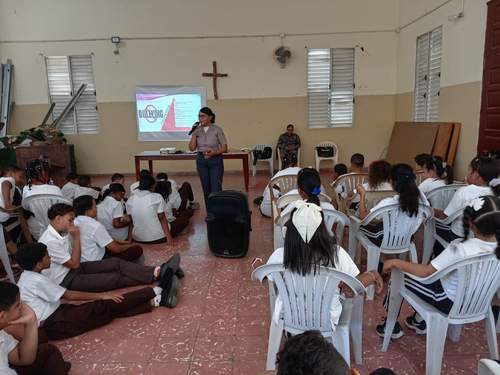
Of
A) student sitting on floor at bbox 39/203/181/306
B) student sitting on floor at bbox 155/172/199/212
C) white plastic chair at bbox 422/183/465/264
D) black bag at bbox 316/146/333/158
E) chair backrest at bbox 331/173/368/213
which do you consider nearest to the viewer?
student sitting on floor at bbox 39/203/181/306

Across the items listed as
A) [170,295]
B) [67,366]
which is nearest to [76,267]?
[170,295]

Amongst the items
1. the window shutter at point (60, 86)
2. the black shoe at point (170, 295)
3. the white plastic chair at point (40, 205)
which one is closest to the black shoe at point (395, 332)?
the black shoe at point (170, 295)

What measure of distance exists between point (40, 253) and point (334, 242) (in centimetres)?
157

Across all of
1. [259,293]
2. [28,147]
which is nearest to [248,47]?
[28,147]

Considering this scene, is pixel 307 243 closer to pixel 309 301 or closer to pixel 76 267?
pixel 309 301

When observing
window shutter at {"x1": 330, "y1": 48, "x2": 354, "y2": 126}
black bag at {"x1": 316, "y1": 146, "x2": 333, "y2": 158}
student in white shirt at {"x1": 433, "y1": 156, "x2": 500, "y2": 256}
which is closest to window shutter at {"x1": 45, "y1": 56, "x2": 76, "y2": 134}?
black bag at {"x1": 316, "y1": 146, "x2": 333, "y2": 158}

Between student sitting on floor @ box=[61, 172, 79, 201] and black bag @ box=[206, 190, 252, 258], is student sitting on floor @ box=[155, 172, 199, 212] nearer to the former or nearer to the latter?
student sitting on floor @ box=[61, 172, 79, 201]

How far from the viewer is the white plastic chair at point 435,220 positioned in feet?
9.37

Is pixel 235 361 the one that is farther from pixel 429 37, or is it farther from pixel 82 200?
pixel 429 37

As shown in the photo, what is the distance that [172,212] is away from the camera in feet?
14.8

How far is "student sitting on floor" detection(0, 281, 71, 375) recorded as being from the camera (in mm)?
1597

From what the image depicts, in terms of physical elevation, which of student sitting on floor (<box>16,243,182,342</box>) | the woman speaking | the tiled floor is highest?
the woman speaking

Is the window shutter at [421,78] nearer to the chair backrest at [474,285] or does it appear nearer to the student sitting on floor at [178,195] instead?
the student sitting on floor at [178,195]

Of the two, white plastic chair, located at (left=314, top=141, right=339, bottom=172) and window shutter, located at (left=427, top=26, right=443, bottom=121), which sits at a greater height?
window shutter, located at (left=427, top=26, right=443, bottom=121)
